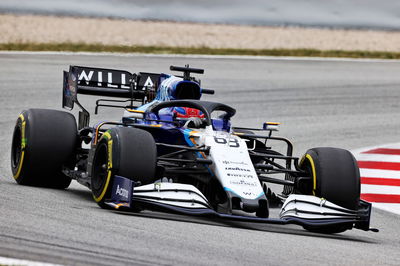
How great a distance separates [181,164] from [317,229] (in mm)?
1526

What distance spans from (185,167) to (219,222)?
634mm

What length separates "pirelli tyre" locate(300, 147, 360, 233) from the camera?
8.16 metres

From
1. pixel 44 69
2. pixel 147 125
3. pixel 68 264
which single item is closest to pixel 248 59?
pixel 44 69

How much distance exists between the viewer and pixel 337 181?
8.20 meters

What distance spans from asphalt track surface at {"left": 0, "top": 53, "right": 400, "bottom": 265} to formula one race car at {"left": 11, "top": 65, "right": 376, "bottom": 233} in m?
A: 0.18

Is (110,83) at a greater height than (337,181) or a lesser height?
greater

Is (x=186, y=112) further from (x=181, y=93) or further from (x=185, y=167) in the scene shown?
(x=185, y=167)

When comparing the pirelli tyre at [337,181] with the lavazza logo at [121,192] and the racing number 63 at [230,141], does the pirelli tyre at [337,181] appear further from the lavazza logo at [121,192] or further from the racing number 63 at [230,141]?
the lavazza logo at [121,192]

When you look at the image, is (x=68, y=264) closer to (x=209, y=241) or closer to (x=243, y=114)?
(x=209, y=241)

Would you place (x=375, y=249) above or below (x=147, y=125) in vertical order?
below

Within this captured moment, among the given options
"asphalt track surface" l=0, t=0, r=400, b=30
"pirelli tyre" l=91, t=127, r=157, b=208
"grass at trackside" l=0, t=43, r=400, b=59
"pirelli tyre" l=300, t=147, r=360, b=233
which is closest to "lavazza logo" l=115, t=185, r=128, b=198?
"pirelli tyre" l=91, t=127, r=157, b=208

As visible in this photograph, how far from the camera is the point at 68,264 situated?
507cm

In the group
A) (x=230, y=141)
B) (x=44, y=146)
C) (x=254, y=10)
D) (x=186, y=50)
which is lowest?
(x=44, y=146)

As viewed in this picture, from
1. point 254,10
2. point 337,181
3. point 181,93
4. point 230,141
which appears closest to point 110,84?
point 181,93
